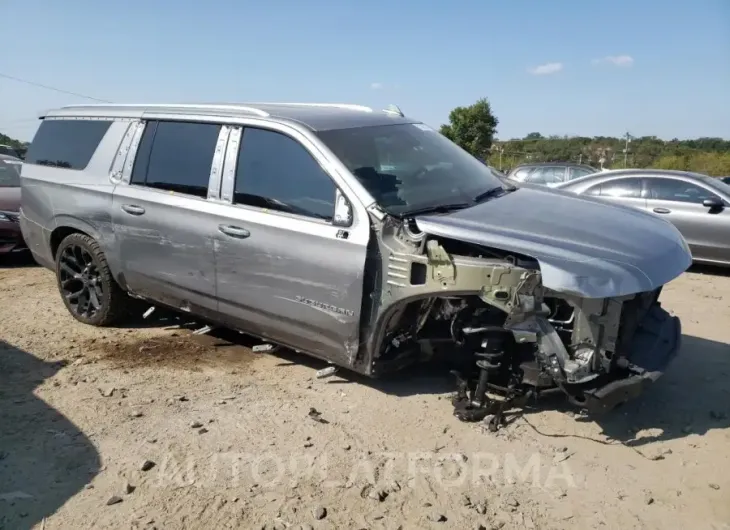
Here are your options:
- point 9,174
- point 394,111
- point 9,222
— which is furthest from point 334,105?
point 9,174

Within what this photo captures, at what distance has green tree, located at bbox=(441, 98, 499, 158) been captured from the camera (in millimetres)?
41938

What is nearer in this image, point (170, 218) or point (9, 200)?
point (170, 218)

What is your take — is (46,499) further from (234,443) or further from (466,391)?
(466,391)

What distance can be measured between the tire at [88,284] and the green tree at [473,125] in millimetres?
37630

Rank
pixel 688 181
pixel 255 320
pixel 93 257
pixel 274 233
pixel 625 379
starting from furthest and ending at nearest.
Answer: pixel 688 181
pixel 93 257
pixel 255 320
pixel 274 233
pixel 625 379

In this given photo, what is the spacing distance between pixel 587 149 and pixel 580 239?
159 ft

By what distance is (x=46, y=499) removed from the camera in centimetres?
320

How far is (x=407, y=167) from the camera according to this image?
14.3ft

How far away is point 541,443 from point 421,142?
232cm

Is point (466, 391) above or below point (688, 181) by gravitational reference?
below

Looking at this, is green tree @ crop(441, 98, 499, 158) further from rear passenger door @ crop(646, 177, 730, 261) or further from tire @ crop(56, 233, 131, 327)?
tire @ crop(56, 233, 131, 327)

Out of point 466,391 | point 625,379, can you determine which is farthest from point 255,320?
point 625,379

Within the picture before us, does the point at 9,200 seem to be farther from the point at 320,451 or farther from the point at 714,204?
the point at 714,204

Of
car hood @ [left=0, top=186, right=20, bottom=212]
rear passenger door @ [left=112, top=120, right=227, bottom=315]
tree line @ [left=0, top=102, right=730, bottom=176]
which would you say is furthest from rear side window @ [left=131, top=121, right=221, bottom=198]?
tree line @ [left=0, top=102, right=730, bottom=176]
